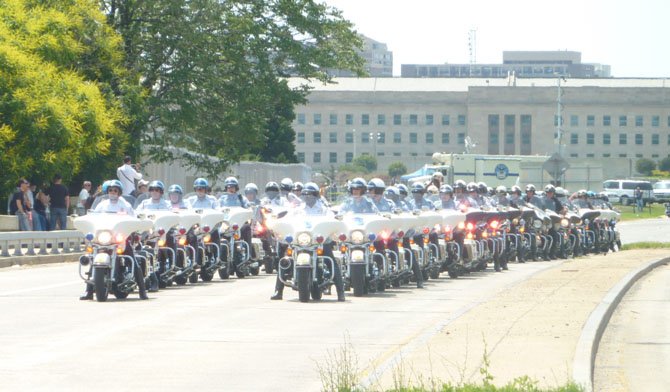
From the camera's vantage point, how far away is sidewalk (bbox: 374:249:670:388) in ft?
39.1

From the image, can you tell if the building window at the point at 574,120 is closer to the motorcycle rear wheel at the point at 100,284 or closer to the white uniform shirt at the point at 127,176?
the white uniform shirt at the point at 127,176

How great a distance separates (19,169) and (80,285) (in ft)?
52.9

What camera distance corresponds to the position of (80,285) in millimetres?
24234

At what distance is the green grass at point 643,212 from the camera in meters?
85.1

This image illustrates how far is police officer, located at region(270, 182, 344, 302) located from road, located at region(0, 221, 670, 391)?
0.26m

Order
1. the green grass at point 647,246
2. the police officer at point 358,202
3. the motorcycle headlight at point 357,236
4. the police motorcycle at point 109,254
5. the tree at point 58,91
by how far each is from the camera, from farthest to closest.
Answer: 1. the green grass at point 647,246
2. the tree at point 58,91
3. the police officer at point 358,202
4. the motorcycle headlight at point 357,236
5. the police motorcycle at point 109,254

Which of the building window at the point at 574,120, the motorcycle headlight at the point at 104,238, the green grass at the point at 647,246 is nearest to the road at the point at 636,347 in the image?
the motorcycle headlight at the point at 104,238

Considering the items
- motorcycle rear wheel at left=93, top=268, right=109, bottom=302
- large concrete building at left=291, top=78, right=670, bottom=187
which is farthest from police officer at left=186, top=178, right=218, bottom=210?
large concrete building at left=291, top=78, right=670, bottom=187

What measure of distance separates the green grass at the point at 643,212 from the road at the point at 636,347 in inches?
2401

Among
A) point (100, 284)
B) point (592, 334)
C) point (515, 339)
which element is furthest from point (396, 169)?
point (515, 339)

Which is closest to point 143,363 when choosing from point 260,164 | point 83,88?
point 83,88

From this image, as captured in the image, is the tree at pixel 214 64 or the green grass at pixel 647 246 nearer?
the green grass at pixel 647 246

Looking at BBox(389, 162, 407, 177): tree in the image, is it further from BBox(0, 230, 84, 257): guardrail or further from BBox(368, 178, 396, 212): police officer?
BBox(368, 178, 396, 212): police officer

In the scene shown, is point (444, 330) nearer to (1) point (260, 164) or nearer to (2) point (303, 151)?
(1) point (260, 164)
